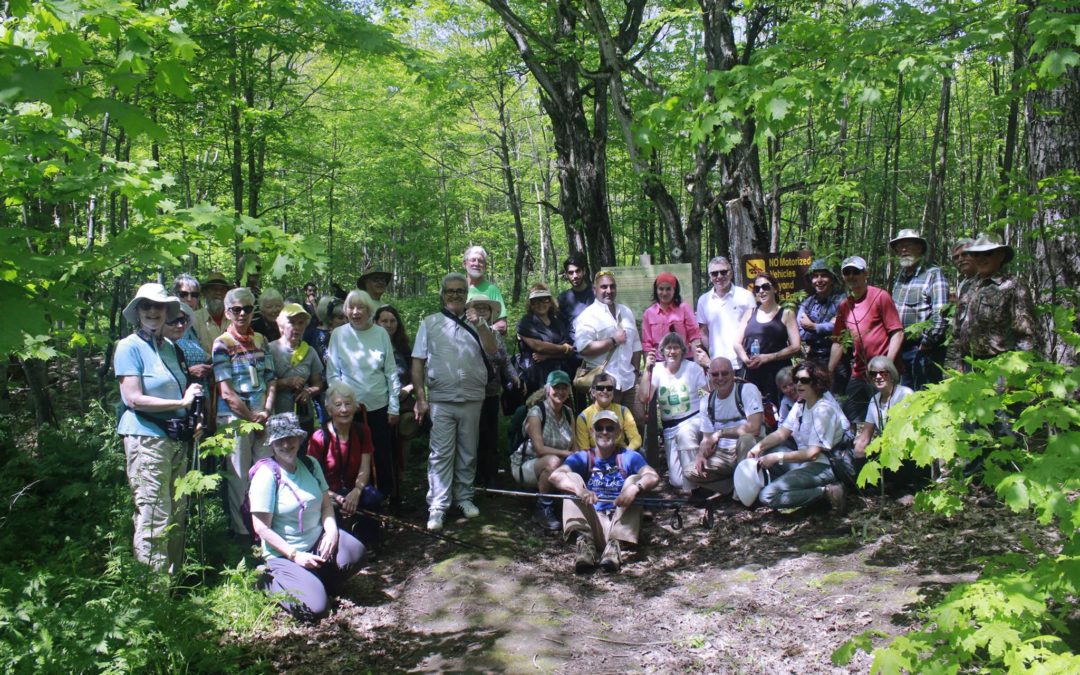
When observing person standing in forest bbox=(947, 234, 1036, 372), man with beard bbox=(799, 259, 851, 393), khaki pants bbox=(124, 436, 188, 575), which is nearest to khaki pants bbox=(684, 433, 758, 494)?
man with beard bbox=(799, 259, 851, 393)

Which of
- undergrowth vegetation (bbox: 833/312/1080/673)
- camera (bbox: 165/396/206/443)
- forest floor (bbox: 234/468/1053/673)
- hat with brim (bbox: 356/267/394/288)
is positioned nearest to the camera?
undergrowth vegetation (bbox: 833/312/1080/673)

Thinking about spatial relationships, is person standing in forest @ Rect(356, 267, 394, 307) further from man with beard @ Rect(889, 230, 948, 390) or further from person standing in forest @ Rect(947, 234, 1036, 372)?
person standing in forest @ Rect(947, 234, 1036, 372)

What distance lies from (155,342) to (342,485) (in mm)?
1742

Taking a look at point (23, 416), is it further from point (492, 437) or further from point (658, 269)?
point (658, 269)

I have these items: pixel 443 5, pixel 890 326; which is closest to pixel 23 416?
pixel 443 5

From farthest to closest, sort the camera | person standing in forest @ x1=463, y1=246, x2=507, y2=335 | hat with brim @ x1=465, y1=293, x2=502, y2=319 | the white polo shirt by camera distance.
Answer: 1. the white polo shirt
2. person standing in forest @ x1=463, y1=246, x2=507, y2=335
3. hat with brim @ x1=465, y1=293, x2=502, y2=319
4. the camera

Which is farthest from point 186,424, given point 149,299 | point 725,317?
point 725,317

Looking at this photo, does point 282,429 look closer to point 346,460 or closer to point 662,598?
point 346,460

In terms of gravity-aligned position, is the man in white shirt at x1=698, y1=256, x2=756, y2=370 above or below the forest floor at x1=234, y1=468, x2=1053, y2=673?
above

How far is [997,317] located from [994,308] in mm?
69

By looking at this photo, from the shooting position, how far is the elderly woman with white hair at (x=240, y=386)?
212 inches

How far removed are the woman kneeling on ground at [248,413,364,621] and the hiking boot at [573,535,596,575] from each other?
5.17ft

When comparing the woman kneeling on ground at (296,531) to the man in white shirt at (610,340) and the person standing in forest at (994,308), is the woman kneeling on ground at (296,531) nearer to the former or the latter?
the man in white shirt at (610,340)

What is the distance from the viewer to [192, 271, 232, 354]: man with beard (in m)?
6.11
